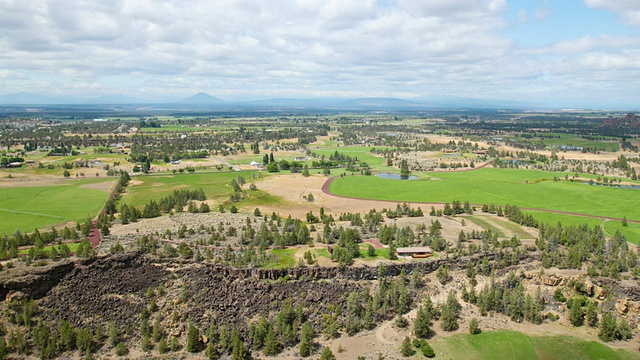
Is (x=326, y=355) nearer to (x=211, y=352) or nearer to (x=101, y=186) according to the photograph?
(x=211, y=352)

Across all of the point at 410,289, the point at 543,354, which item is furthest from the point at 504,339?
the point at 410,289

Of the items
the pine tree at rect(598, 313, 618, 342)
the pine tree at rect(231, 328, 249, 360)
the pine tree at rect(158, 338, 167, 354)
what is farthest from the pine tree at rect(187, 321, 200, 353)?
the pine tree at rect(598, 313, 618, 342)

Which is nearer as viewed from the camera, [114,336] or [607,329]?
[114,336]

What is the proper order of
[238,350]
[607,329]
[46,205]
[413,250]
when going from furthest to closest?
[46,205], [413,250], [607,329], [238,350]

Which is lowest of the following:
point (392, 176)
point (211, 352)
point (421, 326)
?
point (211, 352)

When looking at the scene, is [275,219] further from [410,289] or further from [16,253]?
[16,253]

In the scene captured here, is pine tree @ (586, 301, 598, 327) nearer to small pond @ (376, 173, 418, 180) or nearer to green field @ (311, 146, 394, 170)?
small pond @ (376, 173, 418, 180)

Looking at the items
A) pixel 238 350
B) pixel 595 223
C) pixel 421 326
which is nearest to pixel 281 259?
pixel 238 350
